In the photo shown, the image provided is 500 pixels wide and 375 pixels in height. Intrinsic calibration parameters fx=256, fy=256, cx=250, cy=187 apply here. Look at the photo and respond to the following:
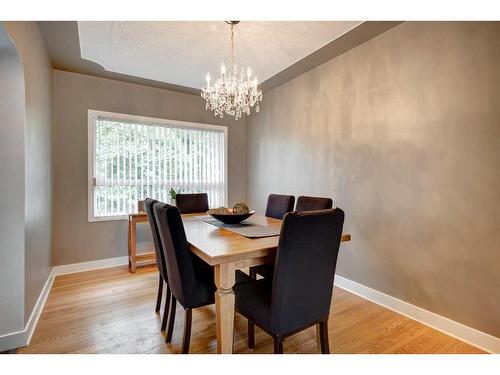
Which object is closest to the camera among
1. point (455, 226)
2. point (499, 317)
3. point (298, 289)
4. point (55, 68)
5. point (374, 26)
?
point (298, 289)

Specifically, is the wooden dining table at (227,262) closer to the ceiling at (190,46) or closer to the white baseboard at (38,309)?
the white baseboard at (38,309)

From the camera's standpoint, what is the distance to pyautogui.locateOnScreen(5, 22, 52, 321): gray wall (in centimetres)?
182

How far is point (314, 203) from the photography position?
2.22m

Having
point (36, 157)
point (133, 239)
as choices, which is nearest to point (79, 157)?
point (36, 157)

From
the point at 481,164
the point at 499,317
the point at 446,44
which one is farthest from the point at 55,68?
the point at 499,317

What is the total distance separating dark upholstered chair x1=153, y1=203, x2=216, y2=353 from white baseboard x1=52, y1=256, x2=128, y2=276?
6.93 feet

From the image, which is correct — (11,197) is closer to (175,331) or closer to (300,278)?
(175,331)

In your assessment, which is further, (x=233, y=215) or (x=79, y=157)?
(x=79, y=157)

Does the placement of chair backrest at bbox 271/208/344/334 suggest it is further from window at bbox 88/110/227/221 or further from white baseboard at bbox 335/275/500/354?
window at bbox 88/110/227/221

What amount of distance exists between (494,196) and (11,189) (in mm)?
3198

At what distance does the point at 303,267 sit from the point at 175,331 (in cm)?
126
